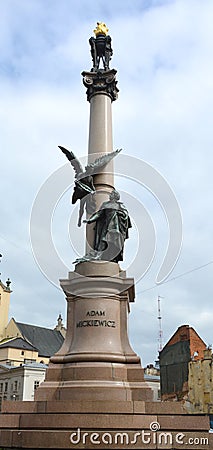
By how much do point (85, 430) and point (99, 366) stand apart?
2.21 meters

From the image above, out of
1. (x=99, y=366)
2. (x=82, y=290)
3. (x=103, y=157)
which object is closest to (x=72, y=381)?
(x=99, y=366)

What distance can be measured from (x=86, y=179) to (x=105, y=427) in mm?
7496

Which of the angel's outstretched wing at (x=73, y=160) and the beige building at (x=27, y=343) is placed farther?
the beige building at (x=27, y=343)

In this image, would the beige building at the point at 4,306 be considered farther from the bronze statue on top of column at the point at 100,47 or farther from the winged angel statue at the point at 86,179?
the winged angel statue at the point at 86,179

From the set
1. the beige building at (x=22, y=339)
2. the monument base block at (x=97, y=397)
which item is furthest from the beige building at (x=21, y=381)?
the monument base block at (x=97, y=397)

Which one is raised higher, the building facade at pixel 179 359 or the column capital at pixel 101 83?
the column capital at pixel 101 83

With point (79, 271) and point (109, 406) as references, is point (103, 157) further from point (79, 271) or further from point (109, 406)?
point (109, 406)

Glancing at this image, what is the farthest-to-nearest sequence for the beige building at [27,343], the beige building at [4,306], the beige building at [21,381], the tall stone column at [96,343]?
the beige building at [4,306] → the beige building at [27,343] → the beige building at [21,381] → the tall stone column at [96,343]

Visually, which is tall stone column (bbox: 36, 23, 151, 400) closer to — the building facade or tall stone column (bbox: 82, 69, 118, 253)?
tall stone column (bbox: 82, 69, 118, 253)

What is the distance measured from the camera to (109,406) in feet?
32.9

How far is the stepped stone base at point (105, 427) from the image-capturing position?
9234 mm

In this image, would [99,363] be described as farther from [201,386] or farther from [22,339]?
[22,339]
